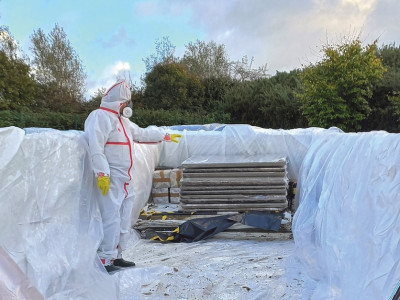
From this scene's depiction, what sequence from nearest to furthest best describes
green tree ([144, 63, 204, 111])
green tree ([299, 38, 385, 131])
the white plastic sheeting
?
the white plastic sheeting → green tree ([299, 38, 385, 131]) → green tree ([144, 63, 204, 111])

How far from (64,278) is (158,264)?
3.29 ft

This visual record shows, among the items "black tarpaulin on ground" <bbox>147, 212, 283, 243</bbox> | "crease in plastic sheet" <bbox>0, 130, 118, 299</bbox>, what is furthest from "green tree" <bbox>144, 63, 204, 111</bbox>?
"crease in plastic sheet" <bbox>0, 130, 118, 299</bbox>

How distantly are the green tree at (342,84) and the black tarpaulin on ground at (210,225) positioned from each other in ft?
22.4

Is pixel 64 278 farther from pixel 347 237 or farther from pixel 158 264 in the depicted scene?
pixel 347 237

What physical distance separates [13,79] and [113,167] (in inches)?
467

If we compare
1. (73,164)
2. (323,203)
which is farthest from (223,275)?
(73,164)

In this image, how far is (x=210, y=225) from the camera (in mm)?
4395

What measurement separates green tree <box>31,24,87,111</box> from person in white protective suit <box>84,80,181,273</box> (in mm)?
14446

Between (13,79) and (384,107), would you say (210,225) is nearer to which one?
(384,107)

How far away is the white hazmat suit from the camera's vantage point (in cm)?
334

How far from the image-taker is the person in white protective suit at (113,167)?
10.9 ft

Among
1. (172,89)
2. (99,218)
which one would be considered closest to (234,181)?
(99,218)

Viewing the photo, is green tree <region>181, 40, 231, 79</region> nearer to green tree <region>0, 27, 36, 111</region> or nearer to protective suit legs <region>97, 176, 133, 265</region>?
green tree <region>0, 27, 36, 111</region>

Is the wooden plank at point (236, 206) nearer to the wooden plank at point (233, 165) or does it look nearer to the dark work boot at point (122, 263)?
the wooden plank at point (233, 165)
